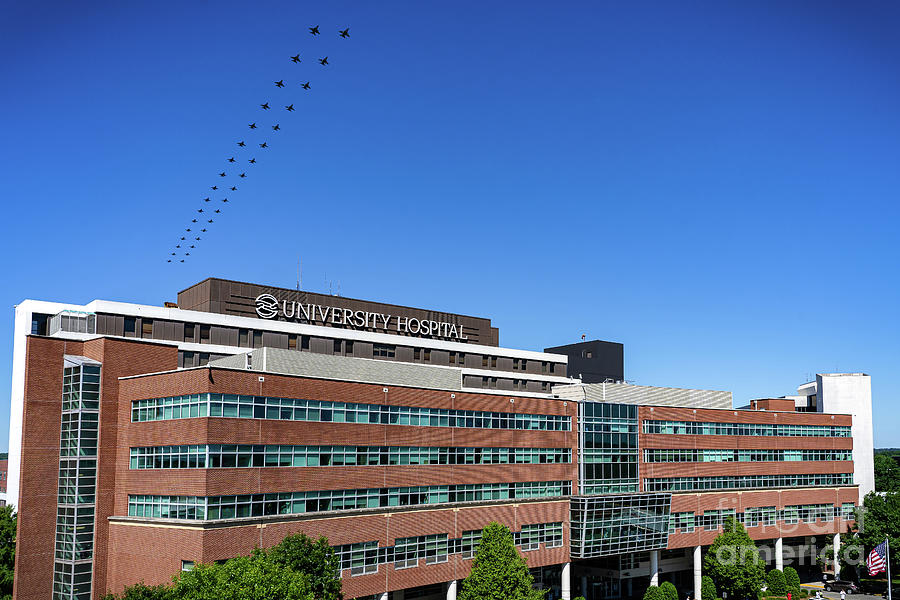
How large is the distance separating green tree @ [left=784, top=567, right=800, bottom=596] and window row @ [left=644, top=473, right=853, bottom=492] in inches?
404

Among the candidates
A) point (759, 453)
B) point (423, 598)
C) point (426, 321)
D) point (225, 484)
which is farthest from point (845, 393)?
point (225, 484)

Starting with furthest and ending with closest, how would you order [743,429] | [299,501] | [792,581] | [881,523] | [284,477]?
Answer: 1. [881,523]
2. [743,429]
3. [792,581]
4. [299,501]
5. [284,477]

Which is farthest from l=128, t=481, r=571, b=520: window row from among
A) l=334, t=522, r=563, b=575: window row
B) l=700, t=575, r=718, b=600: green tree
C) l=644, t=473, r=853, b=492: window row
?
l=700, t=575, r=718, b=600: green tree

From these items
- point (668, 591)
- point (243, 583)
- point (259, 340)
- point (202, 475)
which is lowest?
point (668, 591)

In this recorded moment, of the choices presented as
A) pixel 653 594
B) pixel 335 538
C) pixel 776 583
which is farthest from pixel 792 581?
pixel 335 538

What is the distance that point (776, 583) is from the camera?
3578 inches

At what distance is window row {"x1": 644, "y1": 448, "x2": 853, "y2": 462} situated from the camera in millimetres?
88938

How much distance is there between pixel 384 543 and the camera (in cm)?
6450

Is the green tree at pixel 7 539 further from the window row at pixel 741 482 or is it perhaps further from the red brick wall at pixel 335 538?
the window row at pixel 741 482

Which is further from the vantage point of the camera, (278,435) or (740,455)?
(740,455)

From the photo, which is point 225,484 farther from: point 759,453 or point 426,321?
point 759,453

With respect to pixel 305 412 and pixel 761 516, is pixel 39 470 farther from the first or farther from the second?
pixel 761 516

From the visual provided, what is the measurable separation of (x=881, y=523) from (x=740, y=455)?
20061 millimetres

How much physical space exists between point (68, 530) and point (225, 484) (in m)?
13.3
